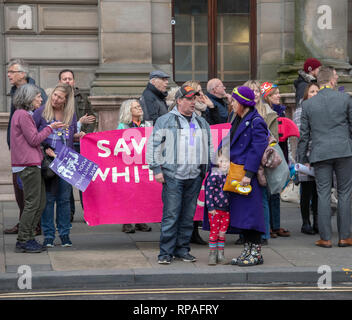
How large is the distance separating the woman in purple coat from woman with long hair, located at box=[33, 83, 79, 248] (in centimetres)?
197

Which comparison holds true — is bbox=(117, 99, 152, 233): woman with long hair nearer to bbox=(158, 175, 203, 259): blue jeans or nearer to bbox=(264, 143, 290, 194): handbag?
bbox=(158, 175, 203, 259): blue jeans

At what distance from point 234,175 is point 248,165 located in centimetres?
18

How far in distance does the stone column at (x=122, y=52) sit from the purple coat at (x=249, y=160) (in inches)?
222

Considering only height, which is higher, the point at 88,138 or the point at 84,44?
the point at 84,44

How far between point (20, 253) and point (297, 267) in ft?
9.71

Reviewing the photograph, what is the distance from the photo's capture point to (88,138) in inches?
362

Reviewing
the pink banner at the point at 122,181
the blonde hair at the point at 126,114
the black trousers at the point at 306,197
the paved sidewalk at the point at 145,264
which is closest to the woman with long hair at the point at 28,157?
the paved sidewalk at the point at 145,264

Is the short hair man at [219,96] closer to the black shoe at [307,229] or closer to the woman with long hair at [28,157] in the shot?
the black shoe at [307,229]

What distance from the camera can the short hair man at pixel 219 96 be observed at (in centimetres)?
946

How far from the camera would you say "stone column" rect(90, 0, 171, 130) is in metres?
13.5
